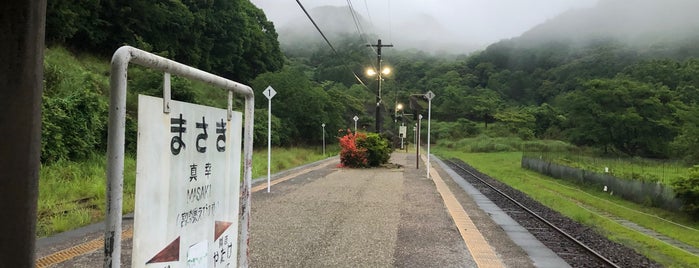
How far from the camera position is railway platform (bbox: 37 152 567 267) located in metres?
5.66

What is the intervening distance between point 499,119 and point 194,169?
92813 millimetres

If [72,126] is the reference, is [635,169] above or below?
below

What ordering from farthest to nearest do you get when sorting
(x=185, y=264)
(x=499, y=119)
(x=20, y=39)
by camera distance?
1. (x=499, y=119)
2. (x=185, y=264)
3. (x=20, y=39)

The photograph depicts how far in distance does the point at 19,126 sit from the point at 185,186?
631mm

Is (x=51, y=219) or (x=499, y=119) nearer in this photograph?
(x=51, y=219)

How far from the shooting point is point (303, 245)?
20.9ft

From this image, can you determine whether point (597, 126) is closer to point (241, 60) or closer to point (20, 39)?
point (241, 60)

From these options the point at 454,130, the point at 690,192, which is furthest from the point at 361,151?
the point at 454,130

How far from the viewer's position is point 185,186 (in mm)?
2047

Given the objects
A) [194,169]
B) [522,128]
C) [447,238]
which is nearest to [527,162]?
[447,238]

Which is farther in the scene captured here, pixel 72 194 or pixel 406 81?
pixel 406 81

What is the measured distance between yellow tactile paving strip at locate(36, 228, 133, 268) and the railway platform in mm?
10

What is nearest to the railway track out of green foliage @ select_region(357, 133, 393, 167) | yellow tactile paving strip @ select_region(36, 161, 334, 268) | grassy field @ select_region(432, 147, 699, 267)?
grassy field @ select_region(432, 147, 699, 267)

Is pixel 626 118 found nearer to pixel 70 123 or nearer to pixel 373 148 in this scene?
pixel 373 148
